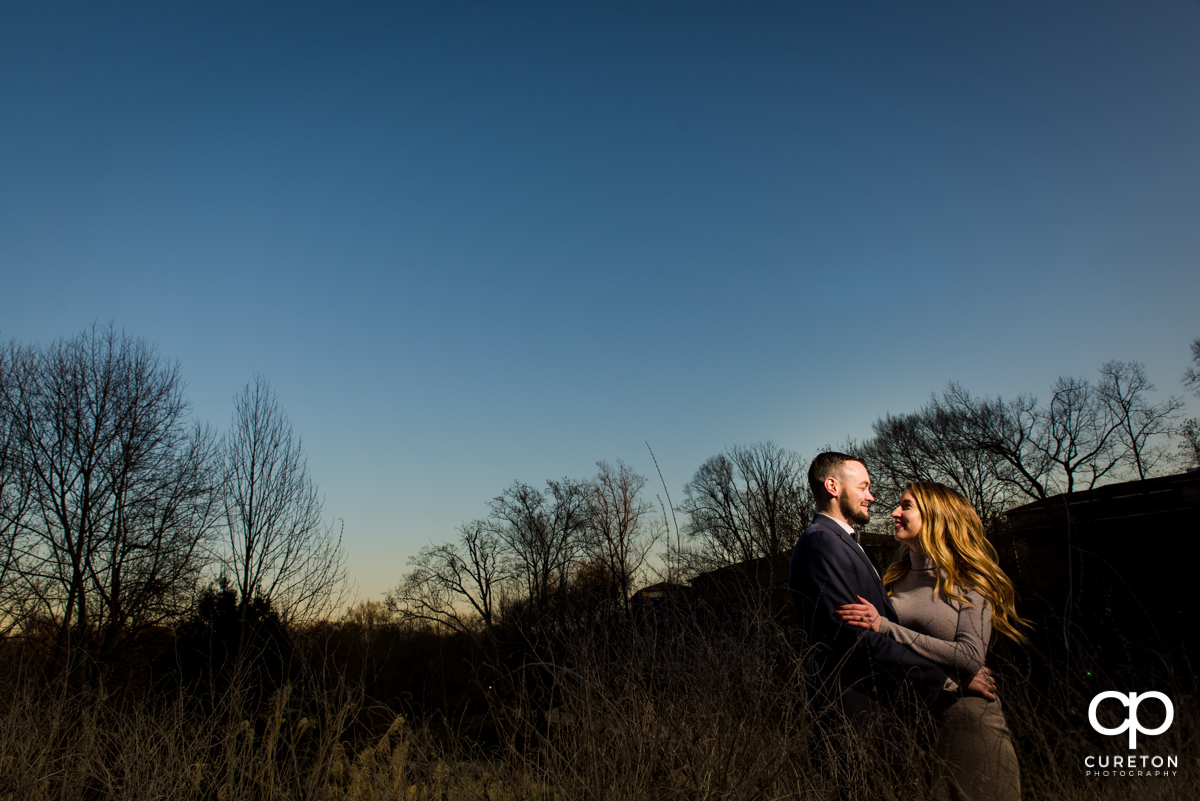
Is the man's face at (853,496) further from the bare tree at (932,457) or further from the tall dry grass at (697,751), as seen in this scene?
the bare tree at (932,457)

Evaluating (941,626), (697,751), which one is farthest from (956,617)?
(697,751)

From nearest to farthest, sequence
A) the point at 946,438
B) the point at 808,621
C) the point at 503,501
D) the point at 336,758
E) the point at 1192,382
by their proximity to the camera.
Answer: the point at 808,621 < the point at 336,758 < the point at 1192,382 < the point at 946,438 < the point at 503,501

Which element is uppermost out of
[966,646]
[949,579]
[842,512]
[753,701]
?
[842,512]

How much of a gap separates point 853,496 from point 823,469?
163mm

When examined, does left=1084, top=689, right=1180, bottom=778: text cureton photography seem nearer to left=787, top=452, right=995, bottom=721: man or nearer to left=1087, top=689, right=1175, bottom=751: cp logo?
left=1087, top=689, right=1175, bottom=751: cp logo

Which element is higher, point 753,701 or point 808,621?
point 808,621

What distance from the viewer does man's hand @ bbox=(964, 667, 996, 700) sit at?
88.1 inches

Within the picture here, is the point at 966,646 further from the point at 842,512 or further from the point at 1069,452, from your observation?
the point at 1069,452

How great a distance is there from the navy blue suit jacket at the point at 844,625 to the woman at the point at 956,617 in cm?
5

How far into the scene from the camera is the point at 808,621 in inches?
104

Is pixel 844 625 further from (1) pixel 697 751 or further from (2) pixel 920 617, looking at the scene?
(1) pixel 697 751

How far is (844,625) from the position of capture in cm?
238

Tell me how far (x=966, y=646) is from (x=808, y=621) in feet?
1.84

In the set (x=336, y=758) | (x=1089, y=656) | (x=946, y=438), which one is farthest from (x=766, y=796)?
(x=946, y=438)
